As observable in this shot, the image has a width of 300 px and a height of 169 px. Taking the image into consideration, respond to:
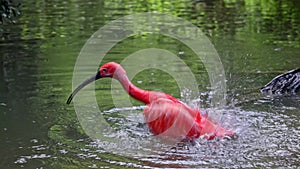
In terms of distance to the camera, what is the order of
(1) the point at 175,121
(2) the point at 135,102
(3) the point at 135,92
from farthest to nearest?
(2) the point at 135,102 < (3) the point at 135,92 < (1) the point at 175,121

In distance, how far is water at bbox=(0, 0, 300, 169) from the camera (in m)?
5.86

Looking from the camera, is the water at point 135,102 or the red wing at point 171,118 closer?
the water at point 135,102

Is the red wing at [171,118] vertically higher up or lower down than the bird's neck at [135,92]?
lower down

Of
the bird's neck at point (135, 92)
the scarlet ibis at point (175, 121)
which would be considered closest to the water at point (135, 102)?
the scarlet ibis at point (175, 121)

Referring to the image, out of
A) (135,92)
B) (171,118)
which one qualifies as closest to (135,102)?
(135,92)

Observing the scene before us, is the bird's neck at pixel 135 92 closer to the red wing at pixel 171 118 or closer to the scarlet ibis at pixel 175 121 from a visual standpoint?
the scarlet ibis at pixel 175 121

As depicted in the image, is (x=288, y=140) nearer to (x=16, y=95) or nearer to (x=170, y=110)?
(x=170, y=110)

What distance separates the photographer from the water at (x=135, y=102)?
586cm

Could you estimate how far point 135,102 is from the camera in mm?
8078

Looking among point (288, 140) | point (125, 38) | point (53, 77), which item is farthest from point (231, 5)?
point (288, 140)

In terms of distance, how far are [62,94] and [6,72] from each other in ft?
6.55

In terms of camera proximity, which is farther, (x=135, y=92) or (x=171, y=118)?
(x=135, y=92)

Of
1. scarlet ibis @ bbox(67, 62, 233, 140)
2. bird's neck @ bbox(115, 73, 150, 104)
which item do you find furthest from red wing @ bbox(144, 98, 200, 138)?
bird's neck @ bbox(115, 73, 150, 104)

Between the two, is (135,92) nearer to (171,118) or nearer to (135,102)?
(171,118)
